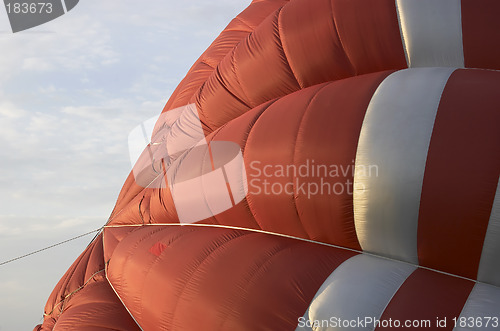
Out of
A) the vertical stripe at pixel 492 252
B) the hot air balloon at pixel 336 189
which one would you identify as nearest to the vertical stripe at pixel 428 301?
the hot air balloon at pixel 336 189

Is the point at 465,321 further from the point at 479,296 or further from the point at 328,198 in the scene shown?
the point at 328,198

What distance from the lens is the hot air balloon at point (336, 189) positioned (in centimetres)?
393

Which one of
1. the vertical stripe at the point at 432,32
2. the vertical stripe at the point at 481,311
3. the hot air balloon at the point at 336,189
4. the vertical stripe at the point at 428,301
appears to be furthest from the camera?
the vertical stripe at the point at 432,32

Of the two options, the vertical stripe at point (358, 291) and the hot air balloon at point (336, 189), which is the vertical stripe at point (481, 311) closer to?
the hot air balloon at point (336, 189)

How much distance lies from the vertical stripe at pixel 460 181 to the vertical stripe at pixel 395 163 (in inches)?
2.8

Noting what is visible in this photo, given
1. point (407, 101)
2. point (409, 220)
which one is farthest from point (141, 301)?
point (407, 101)

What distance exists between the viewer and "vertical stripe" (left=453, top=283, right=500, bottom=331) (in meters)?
3.68

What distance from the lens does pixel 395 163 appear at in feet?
13.6

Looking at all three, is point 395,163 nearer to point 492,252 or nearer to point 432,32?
point 492,252

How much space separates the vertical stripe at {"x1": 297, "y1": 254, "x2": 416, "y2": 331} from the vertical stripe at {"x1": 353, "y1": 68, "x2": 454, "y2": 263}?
0.14 meters

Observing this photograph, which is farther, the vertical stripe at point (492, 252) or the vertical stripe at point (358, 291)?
the vertical stripe at point (358, 291)

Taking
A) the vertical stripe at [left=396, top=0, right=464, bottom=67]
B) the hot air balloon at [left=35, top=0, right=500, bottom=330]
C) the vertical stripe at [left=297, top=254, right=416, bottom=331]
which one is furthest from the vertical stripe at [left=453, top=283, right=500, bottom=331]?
the vertical stripe at [left=396, top=0, right=464, bottom=67]

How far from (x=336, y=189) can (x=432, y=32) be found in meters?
1.45

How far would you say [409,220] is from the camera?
408 centimetres
